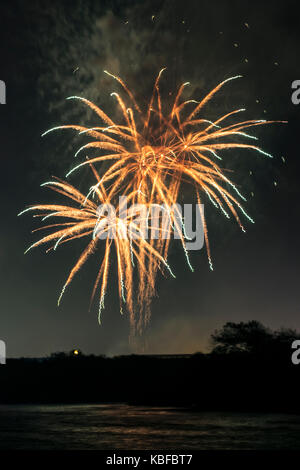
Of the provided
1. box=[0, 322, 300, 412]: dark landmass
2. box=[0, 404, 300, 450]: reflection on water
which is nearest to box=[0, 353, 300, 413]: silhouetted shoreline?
box=[0, 322, 300, 412]: dark landmass

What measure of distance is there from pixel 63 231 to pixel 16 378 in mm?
42431

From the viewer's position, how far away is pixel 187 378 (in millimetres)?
48281

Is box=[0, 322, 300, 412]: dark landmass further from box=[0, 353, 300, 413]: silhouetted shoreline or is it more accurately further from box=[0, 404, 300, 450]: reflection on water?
box=[0, 404, 300, 450]: reflection on water

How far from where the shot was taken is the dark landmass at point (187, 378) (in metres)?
38.8

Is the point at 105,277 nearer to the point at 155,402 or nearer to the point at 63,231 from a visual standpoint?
the point at 63,231

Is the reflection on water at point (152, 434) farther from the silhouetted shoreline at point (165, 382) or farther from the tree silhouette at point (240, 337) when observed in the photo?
the tree silhouette at point (240, 337)

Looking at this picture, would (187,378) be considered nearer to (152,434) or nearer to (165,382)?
(165,382)

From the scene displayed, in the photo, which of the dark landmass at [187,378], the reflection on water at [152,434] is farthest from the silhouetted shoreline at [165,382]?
the reflection on water at [152,434]

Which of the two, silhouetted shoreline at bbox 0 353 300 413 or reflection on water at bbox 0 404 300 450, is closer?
reflection on water at bbox 0 404 300 450

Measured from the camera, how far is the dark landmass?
38.8 m

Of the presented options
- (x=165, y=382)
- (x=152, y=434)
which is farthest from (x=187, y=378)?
(x=152, y=434)

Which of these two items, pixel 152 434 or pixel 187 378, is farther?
pixel 187 378
